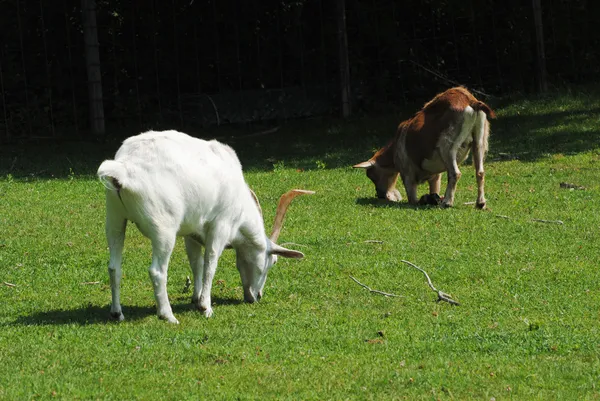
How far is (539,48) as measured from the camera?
Answer: 19.6 m

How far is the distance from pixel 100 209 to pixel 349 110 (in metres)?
8.92

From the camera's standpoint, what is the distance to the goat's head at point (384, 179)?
13.1 meters

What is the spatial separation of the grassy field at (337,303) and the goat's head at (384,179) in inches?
11.6

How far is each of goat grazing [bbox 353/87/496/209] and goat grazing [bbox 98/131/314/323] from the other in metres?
4.73

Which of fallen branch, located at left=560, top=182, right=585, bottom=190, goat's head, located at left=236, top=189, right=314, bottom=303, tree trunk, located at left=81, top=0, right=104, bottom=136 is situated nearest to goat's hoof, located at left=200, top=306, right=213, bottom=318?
goat's head, located at left=236, top=189, right=314, bottom=303

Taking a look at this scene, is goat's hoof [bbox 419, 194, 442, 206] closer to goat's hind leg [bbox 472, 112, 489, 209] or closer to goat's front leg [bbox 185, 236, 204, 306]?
goat's hind leg [bbox 472, 112, 489, 209]

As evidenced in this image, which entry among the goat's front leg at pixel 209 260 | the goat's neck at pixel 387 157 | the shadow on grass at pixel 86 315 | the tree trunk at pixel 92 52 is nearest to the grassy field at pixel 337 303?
the shadow on grass at pixel 86 315

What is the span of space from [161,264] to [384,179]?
6.52 metres

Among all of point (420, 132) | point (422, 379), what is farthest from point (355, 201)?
point (422, 379)

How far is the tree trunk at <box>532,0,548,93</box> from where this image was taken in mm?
19609

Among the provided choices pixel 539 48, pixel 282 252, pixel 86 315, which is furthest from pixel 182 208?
pixel 539 48

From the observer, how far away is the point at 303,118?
805 inches

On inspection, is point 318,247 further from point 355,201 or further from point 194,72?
point 194,72

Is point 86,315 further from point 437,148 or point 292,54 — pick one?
point 292,54
